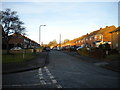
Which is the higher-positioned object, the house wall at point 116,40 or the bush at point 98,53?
the house wall at point 116,40

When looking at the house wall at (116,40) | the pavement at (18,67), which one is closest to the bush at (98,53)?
the pavement at (18,67)

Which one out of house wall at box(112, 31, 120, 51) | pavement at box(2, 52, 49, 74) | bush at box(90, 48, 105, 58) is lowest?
pavement at box(2, 52, 49, 74)

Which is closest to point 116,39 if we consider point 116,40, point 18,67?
point 116,40

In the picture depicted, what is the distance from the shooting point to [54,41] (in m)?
155

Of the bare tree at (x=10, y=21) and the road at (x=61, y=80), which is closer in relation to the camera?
the road at (x=61, y=80)

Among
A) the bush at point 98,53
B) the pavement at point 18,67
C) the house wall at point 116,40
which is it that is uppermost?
the house wall at point 116,40

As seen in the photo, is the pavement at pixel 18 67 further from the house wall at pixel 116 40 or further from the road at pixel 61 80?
the house wall at pixel 116 40

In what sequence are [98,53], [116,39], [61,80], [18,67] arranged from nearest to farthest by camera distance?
[61,80], [18,67], [98,53], [116,39]

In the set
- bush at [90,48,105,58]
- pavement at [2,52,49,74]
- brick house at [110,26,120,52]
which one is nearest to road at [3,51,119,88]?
pavement at [2,52,49,74]

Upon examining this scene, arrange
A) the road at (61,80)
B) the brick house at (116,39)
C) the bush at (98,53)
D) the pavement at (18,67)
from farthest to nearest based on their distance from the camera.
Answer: the brick house at (116,39) → the bush at (98,53) → the pavement at (18,67) → the road at (61,80)

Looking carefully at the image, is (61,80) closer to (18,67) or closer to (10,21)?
(18,67)

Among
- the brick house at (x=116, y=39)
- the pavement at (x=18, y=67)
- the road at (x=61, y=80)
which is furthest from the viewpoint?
the brick house at (x=116, y=39)

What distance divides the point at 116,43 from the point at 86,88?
97.6ft

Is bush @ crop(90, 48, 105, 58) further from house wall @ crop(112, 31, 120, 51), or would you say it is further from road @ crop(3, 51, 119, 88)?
house wall @ crop(112, 31, 120, 51)
